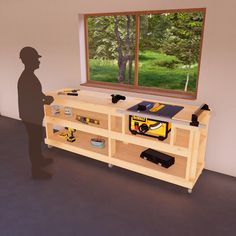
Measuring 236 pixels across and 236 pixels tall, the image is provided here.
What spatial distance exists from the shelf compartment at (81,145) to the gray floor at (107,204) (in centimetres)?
15

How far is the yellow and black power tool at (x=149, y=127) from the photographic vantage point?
2596mm

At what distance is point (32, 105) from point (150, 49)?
241cm

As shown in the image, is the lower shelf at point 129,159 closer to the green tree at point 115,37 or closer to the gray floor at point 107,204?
the gray floor at point 107,204

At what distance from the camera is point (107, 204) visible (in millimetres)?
2408

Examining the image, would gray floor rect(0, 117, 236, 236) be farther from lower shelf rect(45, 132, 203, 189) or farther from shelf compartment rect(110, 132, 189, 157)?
shelf compartment rect(110, 132, 189, 157)

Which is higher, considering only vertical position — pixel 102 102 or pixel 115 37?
pixel 115 37

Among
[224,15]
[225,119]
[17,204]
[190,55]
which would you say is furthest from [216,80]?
[17,204]

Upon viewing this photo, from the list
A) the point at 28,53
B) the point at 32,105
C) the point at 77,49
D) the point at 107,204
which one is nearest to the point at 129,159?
the point at 107,204

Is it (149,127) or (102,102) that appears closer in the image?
(149,127)

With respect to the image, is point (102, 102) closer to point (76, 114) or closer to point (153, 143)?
point (76, 114)

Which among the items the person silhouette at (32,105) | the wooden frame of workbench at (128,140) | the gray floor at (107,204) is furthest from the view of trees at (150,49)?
the gray floor at (107,204)

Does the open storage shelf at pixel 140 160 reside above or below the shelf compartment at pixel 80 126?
below

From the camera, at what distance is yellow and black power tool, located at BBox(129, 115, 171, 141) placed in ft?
8.52

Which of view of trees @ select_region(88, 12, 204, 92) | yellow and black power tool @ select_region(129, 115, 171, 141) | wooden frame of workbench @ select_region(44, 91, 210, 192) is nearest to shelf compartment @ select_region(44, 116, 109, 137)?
wooden frame of workbench @ select_region(44, 91, 210, 192)
